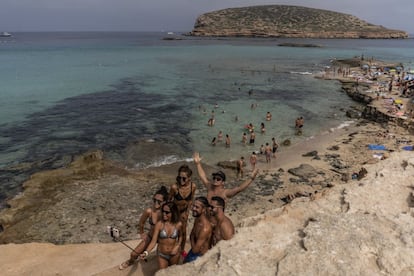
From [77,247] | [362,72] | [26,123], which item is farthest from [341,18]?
[77,247]

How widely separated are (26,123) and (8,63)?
143 ft

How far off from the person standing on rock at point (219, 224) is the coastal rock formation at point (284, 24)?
150 meters

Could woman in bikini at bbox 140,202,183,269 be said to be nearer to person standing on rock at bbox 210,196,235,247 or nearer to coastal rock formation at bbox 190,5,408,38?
person standing on rock at bbox 210,196,235,247

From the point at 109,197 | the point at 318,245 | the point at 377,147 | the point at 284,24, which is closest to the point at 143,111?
the point at 109,197

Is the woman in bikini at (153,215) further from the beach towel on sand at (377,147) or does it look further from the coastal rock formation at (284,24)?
the coastal rock formation at (284,24)

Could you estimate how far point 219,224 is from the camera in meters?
6.39

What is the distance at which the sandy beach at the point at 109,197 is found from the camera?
9828mm

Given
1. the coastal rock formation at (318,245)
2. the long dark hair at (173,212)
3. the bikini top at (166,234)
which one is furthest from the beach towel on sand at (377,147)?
the bikini top at (166,234)

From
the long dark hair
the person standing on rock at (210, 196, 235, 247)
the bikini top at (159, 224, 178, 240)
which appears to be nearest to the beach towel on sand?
the person standing on rock at (210, 196, 235, 247)

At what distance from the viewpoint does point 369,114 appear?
95.2ft

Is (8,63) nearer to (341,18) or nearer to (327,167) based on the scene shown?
(327,167)

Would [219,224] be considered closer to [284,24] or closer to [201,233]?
[201,233]

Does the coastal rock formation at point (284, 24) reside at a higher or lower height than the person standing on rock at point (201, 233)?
higher

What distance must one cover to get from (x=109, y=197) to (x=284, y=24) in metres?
155
